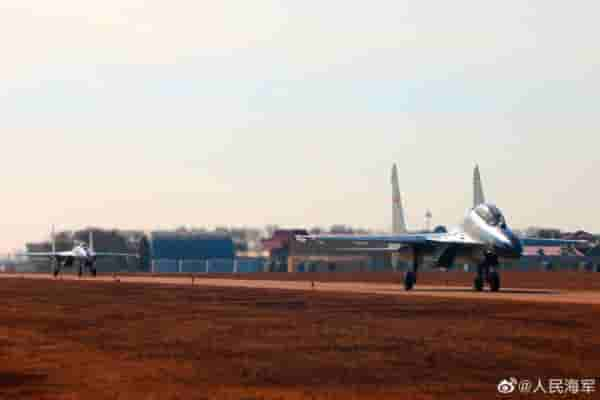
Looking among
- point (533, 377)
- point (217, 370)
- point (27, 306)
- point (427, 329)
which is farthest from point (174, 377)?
point (27, 306)

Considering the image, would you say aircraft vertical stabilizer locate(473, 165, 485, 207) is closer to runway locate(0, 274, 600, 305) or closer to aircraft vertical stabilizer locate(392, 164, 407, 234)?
runway locate(0, 274, 600, 305)

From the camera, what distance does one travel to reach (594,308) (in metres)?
36.9

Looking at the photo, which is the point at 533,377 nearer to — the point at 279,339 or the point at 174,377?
the point at 174,377

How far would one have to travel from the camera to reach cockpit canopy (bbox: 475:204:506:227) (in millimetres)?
51812

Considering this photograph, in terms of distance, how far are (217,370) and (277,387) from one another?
2.48 m

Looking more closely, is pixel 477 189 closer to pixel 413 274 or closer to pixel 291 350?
pixel 413 274

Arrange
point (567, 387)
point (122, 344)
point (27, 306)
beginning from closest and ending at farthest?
1. point (567, 387)
2. point (122, 344)
3. point (27, 306)

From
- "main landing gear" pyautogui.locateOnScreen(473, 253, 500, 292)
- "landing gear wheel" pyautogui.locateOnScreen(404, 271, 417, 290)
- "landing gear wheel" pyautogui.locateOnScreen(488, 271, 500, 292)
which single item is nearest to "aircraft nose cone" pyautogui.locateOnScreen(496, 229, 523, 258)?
"main landing gear" pyautogui.locateOnScreen(473, 253, 500, 292)

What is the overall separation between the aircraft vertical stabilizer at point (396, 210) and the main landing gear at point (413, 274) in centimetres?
1216

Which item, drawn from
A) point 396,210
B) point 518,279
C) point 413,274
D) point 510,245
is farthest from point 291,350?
point 518,279

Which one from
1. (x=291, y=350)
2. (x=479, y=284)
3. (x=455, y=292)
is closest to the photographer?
(x=291, y=350)

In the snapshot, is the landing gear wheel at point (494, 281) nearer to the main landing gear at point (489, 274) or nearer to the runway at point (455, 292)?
the main landing gear at point (489, 274)

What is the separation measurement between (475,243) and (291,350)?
3233 centimetres

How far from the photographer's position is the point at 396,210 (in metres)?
72.6
